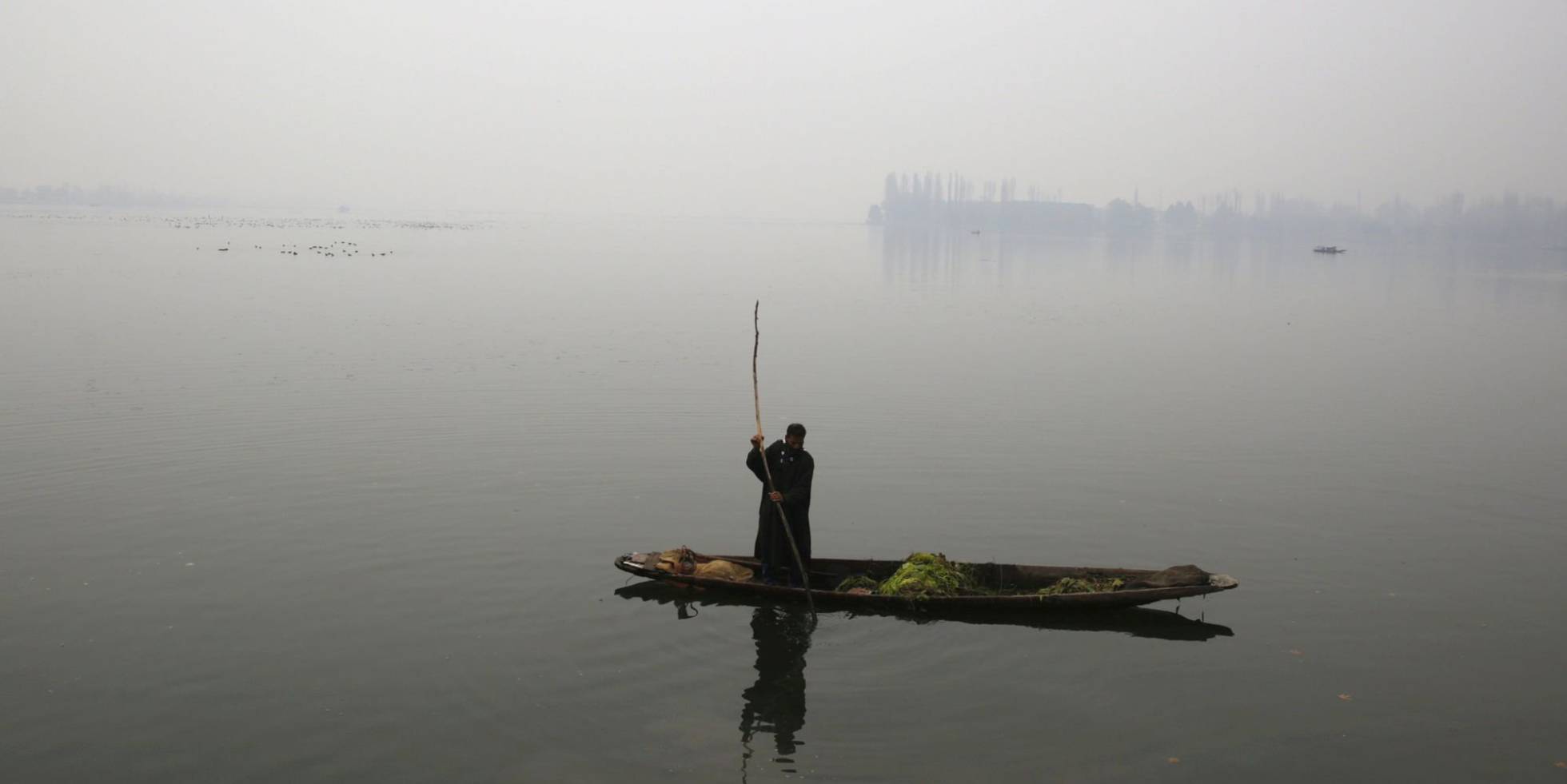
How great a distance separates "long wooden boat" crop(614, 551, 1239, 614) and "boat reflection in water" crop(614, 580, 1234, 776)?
0.39 ft

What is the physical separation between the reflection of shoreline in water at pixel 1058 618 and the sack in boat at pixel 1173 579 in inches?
17.3

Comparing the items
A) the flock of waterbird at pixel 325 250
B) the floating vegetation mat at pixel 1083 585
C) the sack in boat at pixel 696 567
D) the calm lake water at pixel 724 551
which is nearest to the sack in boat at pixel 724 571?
the sack in boat at pixel 696 567

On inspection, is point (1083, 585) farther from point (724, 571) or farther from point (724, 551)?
point (724, 551)

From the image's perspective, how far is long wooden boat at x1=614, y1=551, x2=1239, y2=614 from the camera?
435 inches

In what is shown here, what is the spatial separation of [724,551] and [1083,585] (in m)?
4.24

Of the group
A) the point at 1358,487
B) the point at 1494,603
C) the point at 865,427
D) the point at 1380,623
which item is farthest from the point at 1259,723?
the point at 865,427

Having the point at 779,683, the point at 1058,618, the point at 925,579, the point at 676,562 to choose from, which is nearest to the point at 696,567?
the point at 676,562

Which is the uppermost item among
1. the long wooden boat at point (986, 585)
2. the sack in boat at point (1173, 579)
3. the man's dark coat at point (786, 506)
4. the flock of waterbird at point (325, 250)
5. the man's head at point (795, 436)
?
the flock of waterbird at point (325, 250)

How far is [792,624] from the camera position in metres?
11.2

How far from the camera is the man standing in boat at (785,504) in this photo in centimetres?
1181

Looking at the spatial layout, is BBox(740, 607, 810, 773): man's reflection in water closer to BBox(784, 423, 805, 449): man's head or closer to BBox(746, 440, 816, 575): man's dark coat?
BBox(746, 440, 816, 575): man's dark coat

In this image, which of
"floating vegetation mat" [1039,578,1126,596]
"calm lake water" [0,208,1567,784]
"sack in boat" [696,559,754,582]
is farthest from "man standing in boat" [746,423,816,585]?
"floating vegetation mat" [1039,578,1126,596]

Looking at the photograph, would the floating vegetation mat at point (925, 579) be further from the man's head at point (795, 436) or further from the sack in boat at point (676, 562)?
the sack in boat at point (676, 562)

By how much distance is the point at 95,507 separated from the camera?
1389 centimetres
